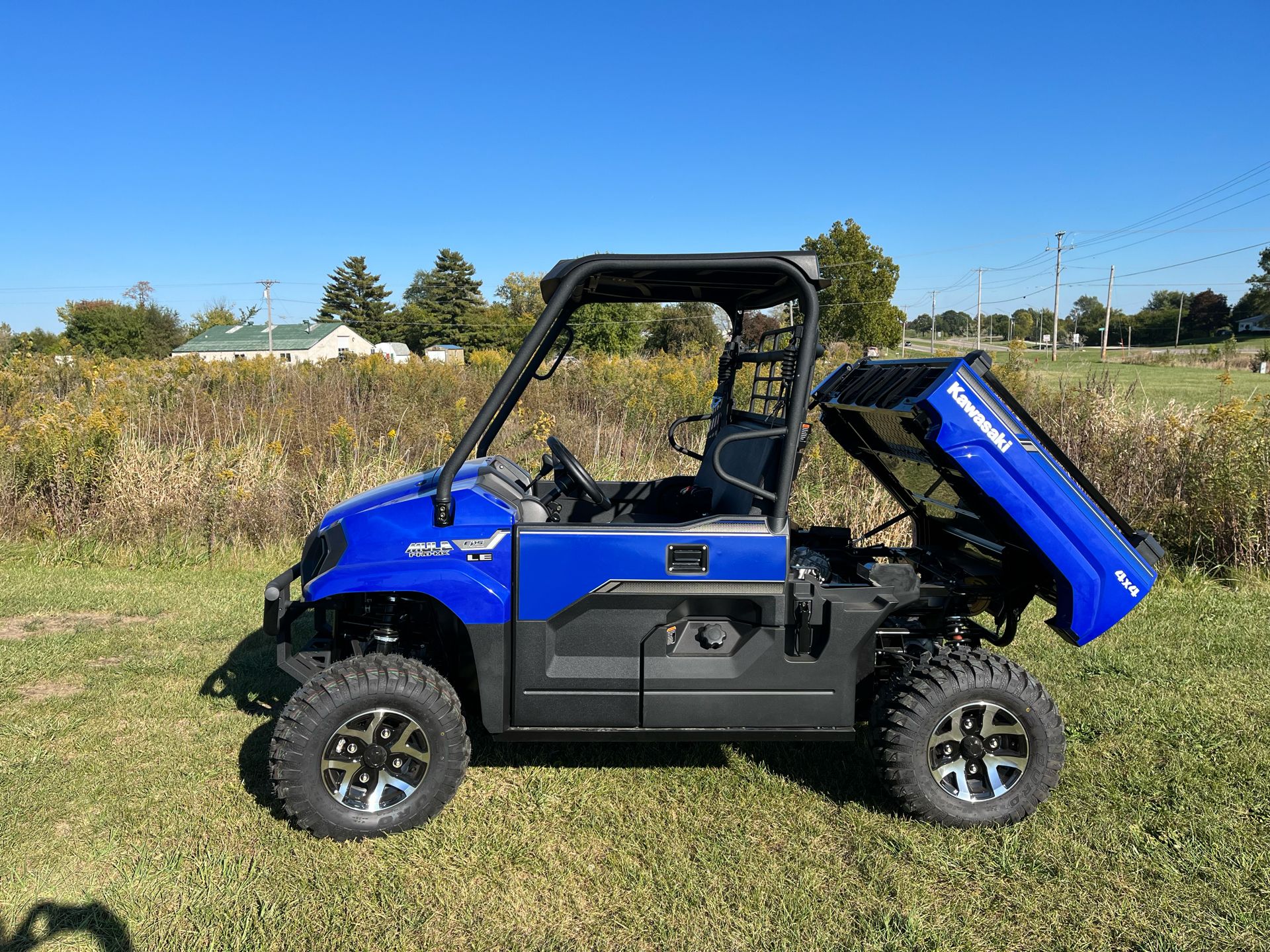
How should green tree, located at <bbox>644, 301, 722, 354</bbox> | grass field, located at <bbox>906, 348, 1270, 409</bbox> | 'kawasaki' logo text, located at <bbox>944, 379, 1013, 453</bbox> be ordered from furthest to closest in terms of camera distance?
green tree, located at <bbox>644, 301, 722, 354</bbox> < grass field, located at <bbox>906, 348, 1270, 409</bbox> < 'kawasaki' logo text, located at <bbox>944, 379, 1013, 453</bbox>

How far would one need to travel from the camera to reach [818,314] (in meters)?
2.96

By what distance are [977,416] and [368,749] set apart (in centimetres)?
246

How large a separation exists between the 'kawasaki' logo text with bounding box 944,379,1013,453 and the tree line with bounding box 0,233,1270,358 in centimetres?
605

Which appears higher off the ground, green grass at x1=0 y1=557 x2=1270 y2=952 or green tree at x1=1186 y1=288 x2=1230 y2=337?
green tree at x1=1186 y1=288 x2=1230 y2=337

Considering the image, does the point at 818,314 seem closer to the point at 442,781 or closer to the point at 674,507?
the point at 674,507

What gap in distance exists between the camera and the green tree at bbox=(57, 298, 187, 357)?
46594 millimetres

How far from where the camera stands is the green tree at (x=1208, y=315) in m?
72.6

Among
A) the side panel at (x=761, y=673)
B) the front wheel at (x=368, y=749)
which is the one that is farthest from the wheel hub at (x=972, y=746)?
the front wheel at (x=368, y=749)

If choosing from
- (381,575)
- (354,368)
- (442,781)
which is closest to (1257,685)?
(442,781)

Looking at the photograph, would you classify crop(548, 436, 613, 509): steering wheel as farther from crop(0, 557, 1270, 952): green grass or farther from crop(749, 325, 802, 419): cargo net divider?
crop(0, 557, 1270, 952): green grass

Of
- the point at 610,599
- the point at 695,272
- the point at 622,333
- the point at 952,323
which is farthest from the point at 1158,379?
Result: the point at 952,323

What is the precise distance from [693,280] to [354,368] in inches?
396

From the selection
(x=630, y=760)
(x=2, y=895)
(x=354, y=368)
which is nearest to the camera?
(x=2, y=895)

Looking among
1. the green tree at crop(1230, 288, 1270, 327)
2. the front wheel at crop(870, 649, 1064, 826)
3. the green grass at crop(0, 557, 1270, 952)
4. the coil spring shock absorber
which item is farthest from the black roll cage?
the green tree at crop(1230, 288, 1270, 327)
